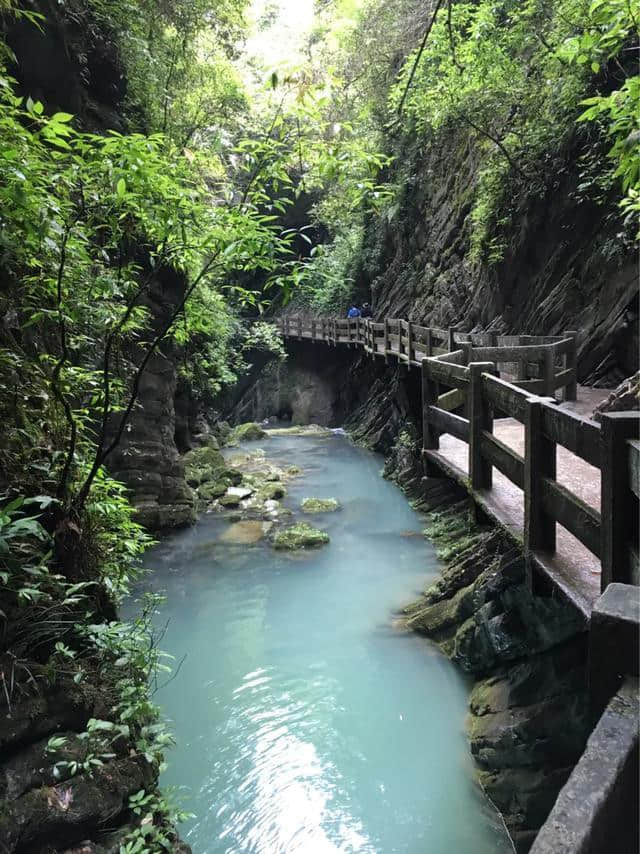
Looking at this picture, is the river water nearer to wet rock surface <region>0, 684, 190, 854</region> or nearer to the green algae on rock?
wet rock surface <region>0, 684, 190, 854</region>

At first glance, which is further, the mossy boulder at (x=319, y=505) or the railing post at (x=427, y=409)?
the mossy boulder at (x=319, y=505)

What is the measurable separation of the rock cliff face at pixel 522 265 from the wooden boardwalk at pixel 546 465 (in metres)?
1.85

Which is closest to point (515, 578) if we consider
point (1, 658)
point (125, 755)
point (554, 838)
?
point (125, 755)

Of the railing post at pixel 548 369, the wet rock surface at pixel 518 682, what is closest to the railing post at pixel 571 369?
the railing post at pixel 548 369

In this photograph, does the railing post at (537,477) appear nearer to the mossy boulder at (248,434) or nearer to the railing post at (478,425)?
the railing post at (478,425)

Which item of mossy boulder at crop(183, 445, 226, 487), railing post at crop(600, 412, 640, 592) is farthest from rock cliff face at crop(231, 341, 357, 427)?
railing post at crop(600, 412, 640, 592)

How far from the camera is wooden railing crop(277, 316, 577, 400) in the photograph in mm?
7594

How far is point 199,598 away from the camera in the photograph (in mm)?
9672

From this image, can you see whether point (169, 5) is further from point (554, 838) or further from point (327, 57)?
point (554, 838)

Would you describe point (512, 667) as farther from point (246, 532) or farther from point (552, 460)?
point (246, 532)

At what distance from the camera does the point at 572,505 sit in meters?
3.34

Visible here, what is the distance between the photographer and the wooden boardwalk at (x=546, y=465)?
2760 millimetres

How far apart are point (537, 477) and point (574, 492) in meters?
0.91

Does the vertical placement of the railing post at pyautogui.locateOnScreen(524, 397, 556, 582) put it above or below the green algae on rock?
above
